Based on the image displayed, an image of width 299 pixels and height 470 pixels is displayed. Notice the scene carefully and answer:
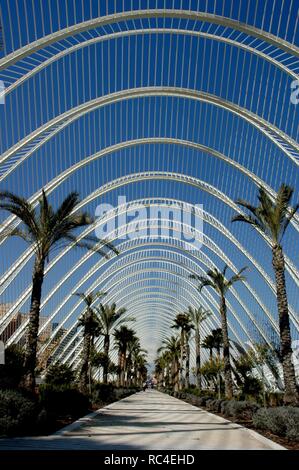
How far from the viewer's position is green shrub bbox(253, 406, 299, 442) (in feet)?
36.5

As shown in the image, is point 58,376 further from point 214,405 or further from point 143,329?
point 143,329

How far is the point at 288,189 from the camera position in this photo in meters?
18.0

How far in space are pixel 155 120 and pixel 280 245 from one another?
13.0 meters

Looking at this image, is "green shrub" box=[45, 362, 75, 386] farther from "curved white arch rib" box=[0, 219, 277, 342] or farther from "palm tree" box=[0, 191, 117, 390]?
"palm tree" box=[0, 191, 117, 390]

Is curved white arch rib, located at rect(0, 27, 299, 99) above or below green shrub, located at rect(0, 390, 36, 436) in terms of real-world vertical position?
above

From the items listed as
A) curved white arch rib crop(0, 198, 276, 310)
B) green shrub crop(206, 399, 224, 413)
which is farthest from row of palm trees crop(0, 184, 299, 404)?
curved white arch rib crop(0, 198, 276, 310)

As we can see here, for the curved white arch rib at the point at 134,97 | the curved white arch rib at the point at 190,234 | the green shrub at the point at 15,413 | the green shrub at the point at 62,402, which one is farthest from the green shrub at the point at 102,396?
the green shrub at the point at 15,413

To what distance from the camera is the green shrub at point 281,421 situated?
11125 mm

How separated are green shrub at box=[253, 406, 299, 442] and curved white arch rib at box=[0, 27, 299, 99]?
13.0m

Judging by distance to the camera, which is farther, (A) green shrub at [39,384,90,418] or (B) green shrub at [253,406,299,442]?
(A) green shrub at [39,384,90,418]

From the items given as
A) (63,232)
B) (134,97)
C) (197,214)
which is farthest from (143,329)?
(63,232)

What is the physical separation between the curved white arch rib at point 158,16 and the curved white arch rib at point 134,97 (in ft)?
17.1

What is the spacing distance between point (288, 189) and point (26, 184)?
14524 mm

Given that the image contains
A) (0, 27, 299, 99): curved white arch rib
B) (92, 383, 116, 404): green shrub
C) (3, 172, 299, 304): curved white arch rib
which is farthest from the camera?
(3, 172, 299, 304): curved white arch rib
